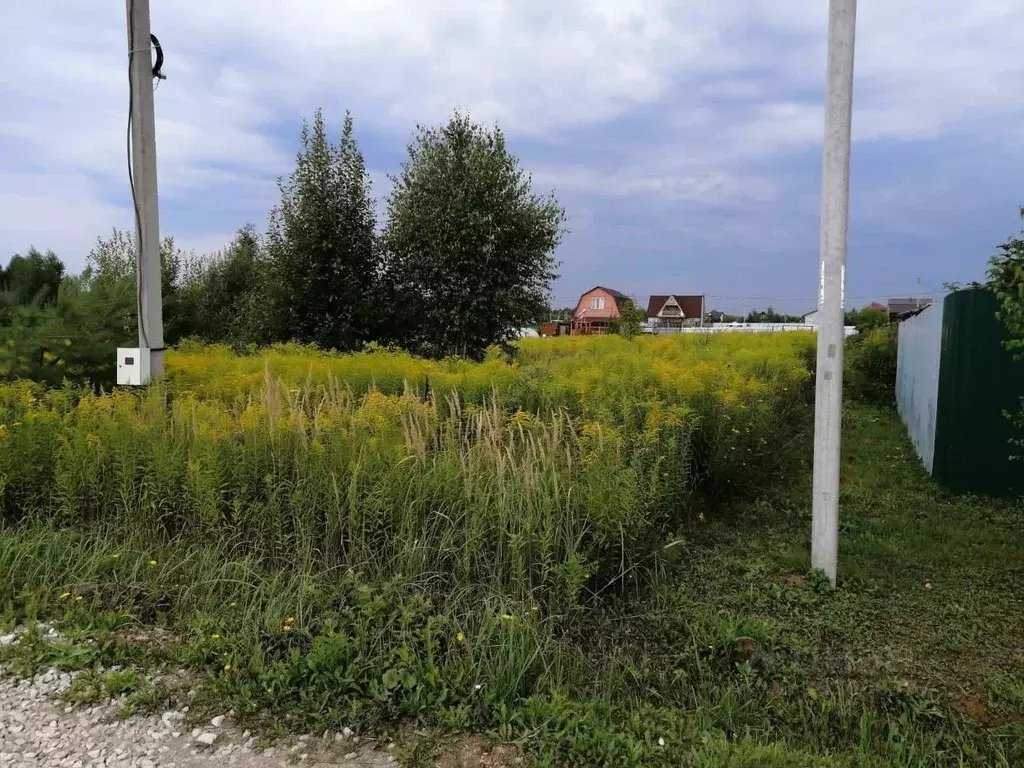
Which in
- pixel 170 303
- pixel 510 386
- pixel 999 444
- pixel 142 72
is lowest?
pixel 999 444

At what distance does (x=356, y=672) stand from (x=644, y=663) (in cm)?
131

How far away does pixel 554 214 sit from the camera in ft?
44.3

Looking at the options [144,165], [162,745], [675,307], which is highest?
[675,307]

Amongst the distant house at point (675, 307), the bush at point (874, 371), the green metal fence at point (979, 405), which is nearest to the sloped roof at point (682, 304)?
the distant house at point (675, 307)

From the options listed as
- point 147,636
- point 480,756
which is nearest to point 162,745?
point 147,636

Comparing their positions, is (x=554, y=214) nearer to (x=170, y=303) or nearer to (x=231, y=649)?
(x=170, y=303)

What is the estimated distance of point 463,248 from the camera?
1236 cm

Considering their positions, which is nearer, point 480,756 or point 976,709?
point 480,756

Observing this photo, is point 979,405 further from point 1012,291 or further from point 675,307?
point 675,307

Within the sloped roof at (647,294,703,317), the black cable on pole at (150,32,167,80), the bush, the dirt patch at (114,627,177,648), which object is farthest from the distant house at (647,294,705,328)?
the dirt patch at (114,627,177,648)

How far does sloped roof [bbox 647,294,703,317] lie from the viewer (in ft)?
220

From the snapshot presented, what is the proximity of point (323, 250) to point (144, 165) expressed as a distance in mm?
7267

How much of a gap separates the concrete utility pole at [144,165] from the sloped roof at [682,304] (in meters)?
62.8

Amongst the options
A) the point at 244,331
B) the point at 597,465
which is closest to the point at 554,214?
the point at 244,331
